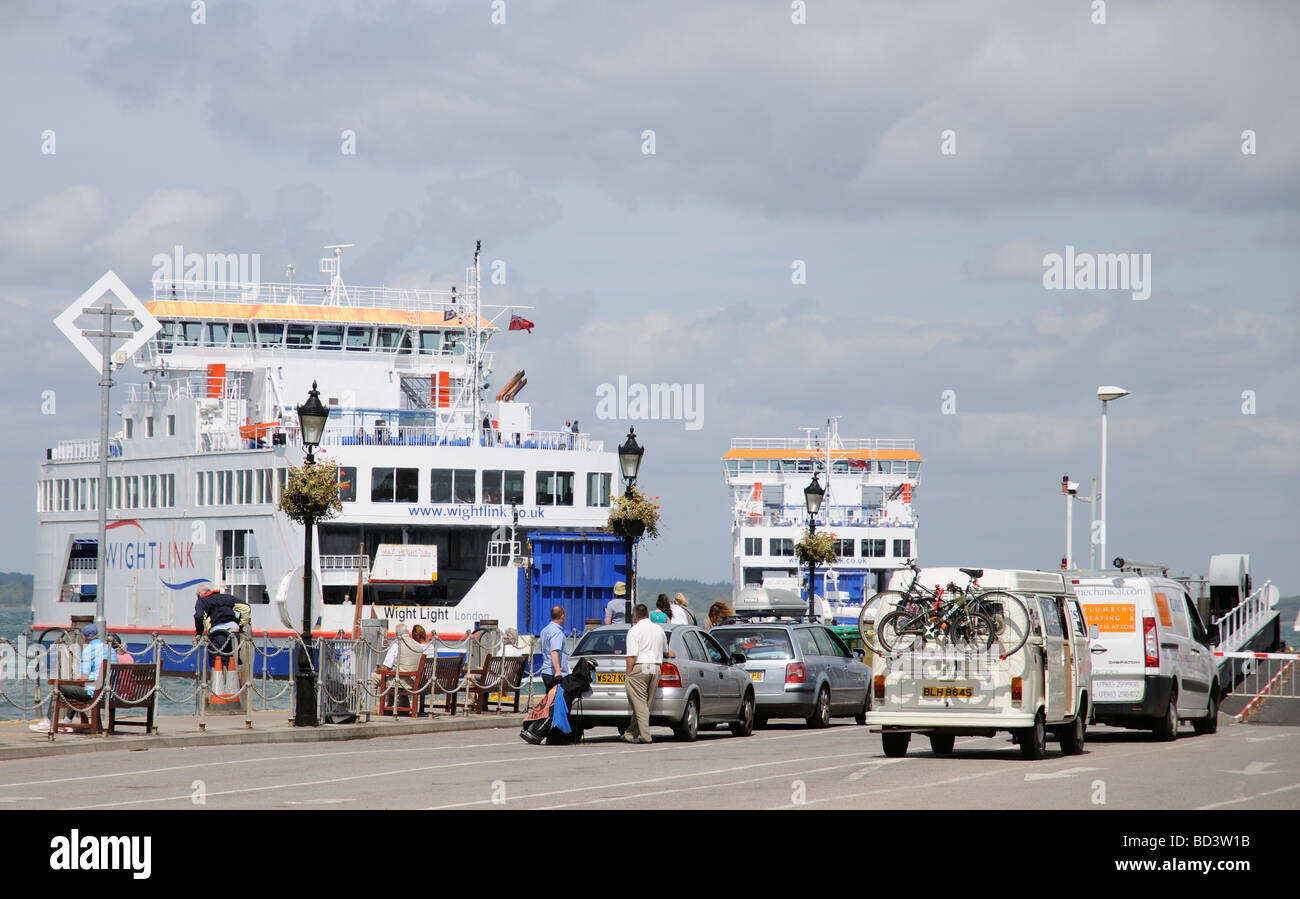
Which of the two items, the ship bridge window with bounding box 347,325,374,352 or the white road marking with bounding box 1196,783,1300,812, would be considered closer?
the white road marking with bounding box 1196,783,1300,812

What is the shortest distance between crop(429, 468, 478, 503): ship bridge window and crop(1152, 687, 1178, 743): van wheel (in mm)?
32553

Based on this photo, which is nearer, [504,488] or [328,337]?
[504,488]

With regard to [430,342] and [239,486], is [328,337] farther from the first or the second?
[239,486]

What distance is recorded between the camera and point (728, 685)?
22031 mm

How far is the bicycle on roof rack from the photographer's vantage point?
1658cm

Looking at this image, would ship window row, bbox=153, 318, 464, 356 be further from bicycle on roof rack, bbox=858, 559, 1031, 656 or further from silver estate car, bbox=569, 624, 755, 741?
bicycle on roof rack, bbox=858, 559, 1031, 656

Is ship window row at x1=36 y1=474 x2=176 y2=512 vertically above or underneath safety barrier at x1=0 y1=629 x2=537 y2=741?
above

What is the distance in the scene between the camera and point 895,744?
1781 cm

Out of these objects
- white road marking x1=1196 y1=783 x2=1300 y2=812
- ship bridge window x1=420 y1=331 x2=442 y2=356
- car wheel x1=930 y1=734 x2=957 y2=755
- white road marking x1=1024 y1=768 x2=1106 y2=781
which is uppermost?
ship bridge window x1=420 y1=331 x2=442 y2=356

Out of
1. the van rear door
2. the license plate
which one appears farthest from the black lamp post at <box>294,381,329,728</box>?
the van rear door

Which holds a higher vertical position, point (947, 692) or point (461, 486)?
point (461, 486)

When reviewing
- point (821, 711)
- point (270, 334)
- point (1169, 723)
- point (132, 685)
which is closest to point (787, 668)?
point (821, 711)

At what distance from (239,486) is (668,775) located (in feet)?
135
